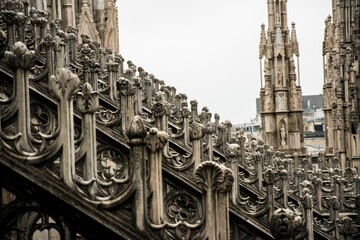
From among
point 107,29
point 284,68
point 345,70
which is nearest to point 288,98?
point 284,68

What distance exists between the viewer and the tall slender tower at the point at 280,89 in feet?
147

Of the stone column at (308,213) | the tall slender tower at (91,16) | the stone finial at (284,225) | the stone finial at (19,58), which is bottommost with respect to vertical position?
the stone column at (308,213)

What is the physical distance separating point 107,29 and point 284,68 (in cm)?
1328

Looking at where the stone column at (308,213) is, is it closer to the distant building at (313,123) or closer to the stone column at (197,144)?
the stone column at (197,144)

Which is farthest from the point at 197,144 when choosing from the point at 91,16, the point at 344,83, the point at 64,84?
the point at 344,83

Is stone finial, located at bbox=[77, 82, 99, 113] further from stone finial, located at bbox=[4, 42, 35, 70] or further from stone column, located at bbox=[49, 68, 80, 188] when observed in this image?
stone finial, located at bbox=[4, 42, 35, 70]

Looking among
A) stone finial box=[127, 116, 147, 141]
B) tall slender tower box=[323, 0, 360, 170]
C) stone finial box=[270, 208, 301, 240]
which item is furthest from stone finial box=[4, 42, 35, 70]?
tall slender tower box=[323, 0, 360, 170]

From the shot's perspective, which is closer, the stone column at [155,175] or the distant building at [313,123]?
the stone column at [155,175]

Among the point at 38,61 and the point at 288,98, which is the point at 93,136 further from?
the point at 288,98

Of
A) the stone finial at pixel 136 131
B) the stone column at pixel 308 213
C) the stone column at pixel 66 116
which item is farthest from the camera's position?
the stone column at pixel 308 213

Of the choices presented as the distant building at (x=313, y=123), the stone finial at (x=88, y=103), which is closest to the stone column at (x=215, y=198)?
the stone finial at (x=88, y=103)

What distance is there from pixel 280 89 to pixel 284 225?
3952cm

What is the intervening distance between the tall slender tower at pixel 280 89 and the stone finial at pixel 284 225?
38.8 meters

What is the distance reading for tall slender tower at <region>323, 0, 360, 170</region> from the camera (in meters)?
28.6
